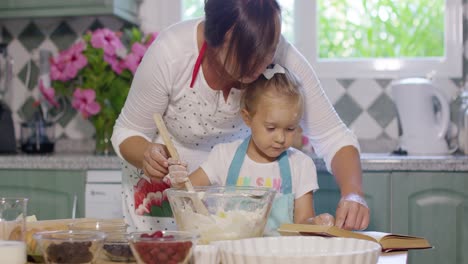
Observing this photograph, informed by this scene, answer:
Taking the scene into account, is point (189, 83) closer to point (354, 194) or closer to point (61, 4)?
point (354, 194)

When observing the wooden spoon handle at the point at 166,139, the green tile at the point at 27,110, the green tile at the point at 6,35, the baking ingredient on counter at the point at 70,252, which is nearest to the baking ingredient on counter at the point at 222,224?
the wooden spoon handle at the point at 166,139

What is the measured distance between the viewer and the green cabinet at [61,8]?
10.8 ft

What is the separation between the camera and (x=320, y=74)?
11.4ft

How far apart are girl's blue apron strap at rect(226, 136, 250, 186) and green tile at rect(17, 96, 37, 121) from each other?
6.59 feet

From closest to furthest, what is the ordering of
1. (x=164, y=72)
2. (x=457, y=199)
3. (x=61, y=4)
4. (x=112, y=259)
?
(x=112, y=259) → (x=164, y=72) → (x=457, y=199) → (x=61, y=4)

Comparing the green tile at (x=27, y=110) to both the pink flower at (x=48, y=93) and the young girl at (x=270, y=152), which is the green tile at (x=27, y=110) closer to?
the pink flower at (x=48, y=93)

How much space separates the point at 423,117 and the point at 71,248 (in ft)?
7.51

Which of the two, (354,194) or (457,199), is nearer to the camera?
(354,194)

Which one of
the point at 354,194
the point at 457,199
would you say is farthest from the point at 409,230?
the point at 354,194

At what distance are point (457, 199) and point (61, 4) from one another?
1905 millimetres

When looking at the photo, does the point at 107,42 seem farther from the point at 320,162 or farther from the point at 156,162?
the point at 156,162

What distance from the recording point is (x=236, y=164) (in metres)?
1.97

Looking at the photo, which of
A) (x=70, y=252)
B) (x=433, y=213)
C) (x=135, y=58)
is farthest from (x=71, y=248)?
(x=135, y=58)

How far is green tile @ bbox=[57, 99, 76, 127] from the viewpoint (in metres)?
3.65
